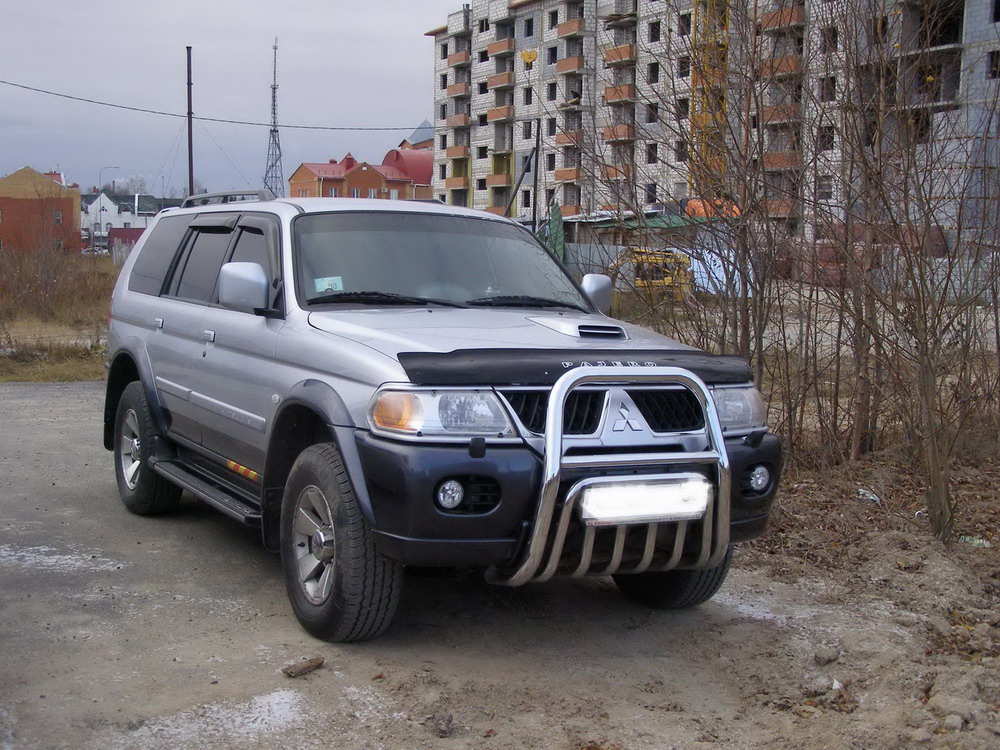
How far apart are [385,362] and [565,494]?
2.75ft

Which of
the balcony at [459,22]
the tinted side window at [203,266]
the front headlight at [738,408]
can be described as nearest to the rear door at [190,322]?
the tinted side window at [203,266]

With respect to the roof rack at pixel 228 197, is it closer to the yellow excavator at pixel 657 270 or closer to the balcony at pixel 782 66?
the yellow excavator at pixel 657 270

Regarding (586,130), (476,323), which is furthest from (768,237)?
(476,323)

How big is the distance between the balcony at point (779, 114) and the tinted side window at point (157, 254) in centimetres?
364

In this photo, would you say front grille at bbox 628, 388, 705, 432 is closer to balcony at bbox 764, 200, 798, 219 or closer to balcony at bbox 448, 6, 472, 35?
balcony at bbox 764, 200, 798, 219

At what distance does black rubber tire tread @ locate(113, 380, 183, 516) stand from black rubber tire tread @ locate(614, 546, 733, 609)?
2.87 m

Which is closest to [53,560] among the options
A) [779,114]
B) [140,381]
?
[140,381]

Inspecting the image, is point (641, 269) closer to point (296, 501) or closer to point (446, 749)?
point (296, 501)

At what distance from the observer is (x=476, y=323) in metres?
4.86

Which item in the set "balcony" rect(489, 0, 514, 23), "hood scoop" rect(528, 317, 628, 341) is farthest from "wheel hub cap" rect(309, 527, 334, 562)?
"balcony" rect(489, 0, 514, 23)

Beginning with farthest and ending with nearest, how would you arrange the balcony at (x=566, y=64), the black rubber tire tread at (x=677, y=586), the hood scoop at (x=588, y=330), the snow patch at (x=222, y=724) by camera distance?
the balcony at (x=566, y=64)
the black rubber tire tread at (x=677, y=586)
the hood scoop at (x=588, y=330)
the snow patch at (x=222, y=724)

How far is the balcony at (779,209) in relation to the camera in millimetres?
7301

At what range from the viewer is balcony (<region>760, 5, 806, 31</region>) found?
281 inches

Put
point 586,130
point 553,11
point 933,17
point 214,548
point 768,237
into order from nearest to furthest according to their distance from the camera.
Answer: point 214,548
point 933,17
point 768,237
point 586,130
point 553,11
